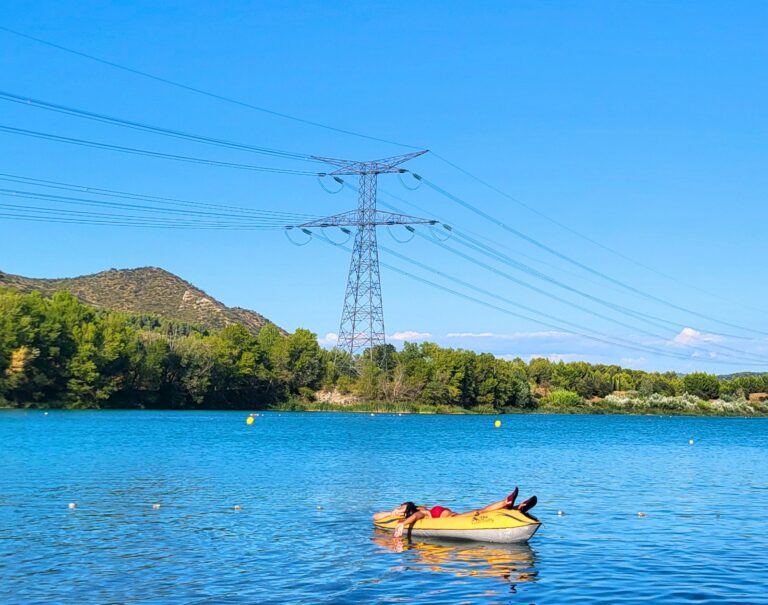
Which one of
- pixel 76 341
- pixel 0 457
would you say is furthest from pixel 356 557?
pixel 76 341

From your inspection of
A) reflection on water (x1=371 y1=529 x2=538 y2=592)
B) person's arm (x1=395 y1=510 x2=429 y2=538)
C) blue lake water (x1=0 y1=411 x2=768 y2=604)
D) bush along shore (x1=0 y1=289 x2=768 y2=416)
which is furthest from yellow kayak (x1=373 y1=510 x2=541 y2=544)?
bush along shore (x1=0 y1=289 x2=768 y2=416)

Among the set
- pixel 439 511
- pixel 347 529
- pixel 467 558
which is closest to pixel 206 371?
pixel 347 529

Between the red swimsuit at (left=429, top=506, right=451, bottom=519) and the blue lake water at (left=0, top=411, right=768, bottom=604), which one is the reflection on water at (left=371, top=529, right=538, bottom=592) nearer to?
the blue lake water at (left=0, top=411, right=768, bottom=604)

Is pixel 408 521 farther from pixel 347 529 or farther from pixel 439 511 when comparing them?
pixel 347 529

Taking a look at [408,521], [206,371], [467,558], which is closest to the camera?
[467,558]

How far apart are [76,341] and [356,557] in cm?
12531

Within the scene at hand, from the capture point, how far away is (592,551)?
1141 inches

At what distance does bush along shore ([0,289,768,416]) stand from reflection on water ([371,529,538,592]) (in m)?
111

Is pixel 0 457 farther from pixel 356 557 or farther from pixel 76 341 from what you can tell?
pixel 76 341

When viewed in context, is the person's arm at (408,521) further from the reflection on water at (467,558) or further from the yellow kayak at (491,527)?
the yellow kayak at (491,527)

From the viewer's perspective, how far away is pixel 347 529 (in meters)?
32.7

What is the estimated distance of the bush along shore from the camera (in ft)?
439

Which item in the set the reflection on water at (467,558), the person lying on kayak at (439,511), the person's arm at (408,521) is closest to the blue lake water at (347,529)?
the reflection on water at (467,558)

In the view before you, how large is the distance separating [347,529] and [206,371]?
454 ft
